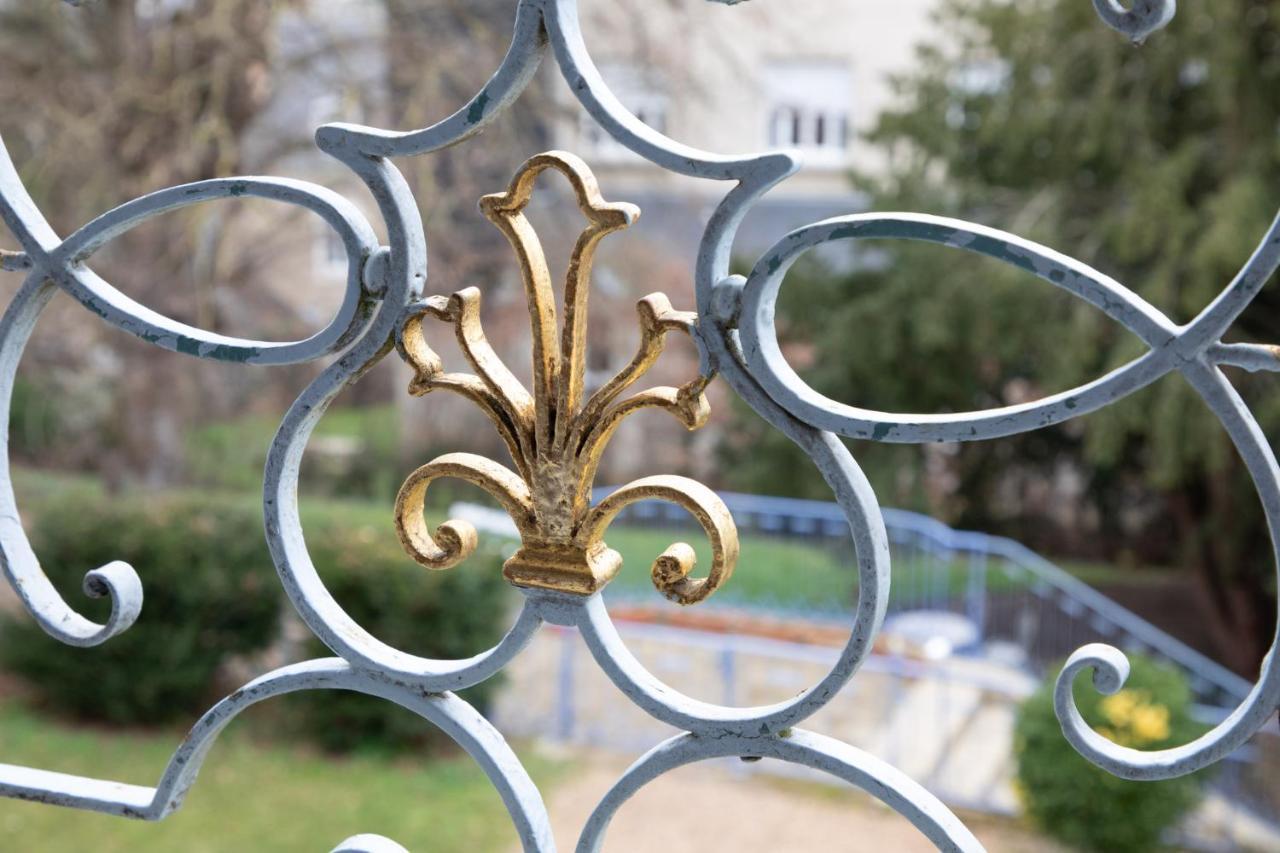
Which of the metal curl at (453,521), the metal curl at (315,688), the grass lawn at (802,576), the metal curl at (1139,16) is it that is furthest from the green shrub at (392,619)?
the metal curl at (1139,16)

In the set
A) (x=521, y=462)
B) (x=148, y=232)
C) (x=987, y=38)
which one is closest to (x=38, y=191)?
(x=148, y=232)

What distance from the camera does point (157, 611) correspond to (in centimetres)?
671

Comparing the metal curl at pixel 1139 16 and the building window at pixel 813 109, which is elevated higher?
the building window at pixel 813 109

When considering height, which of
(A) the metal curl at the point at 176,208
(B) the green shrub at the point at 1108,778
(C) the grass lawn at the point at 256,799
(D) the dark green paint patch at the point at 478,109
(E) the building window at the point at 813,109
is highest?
(E) the building window at the point at 813,109

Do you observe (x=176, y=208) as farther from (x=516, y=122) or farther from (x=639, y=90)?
(x=639, y=90)

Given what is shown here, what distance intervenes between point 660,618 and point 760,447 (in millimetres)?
2008

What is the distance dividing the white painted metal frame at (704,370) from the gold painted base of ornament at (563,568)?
0.01 meters

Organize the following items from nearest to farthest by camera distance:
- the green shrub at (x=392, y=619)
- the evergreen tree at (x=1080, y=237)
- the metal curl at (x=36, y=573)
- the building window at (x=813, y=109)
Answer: the metal curl at (x=36, y=573)
the green shrub at (x=392, y=619)
the evergreen tree at (x=1080, y=237)
the building window at (x=813, y=109)

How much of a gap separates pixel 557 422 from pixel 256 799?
5774 millimetres

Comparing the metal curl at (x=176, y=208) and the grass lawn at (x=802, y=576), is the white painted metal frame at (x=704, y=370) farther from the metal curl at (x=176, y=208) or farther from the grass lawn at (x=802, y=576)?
the grass lawn at (x=802, y=576)

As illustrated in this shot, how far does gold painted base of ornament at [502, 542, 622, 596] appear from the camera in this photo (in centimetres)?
88

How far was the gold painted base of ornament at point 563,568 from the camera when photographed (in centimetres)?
88

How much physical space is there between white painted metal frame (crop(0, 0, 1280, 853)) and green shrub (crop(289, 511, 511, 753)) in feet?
18.5

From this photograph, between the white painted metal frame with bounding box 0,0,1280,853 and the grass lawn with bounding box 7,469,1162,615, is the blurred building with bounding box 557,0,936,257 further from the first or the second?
the white painted metal frame with bounding box 0,0,1280,853
